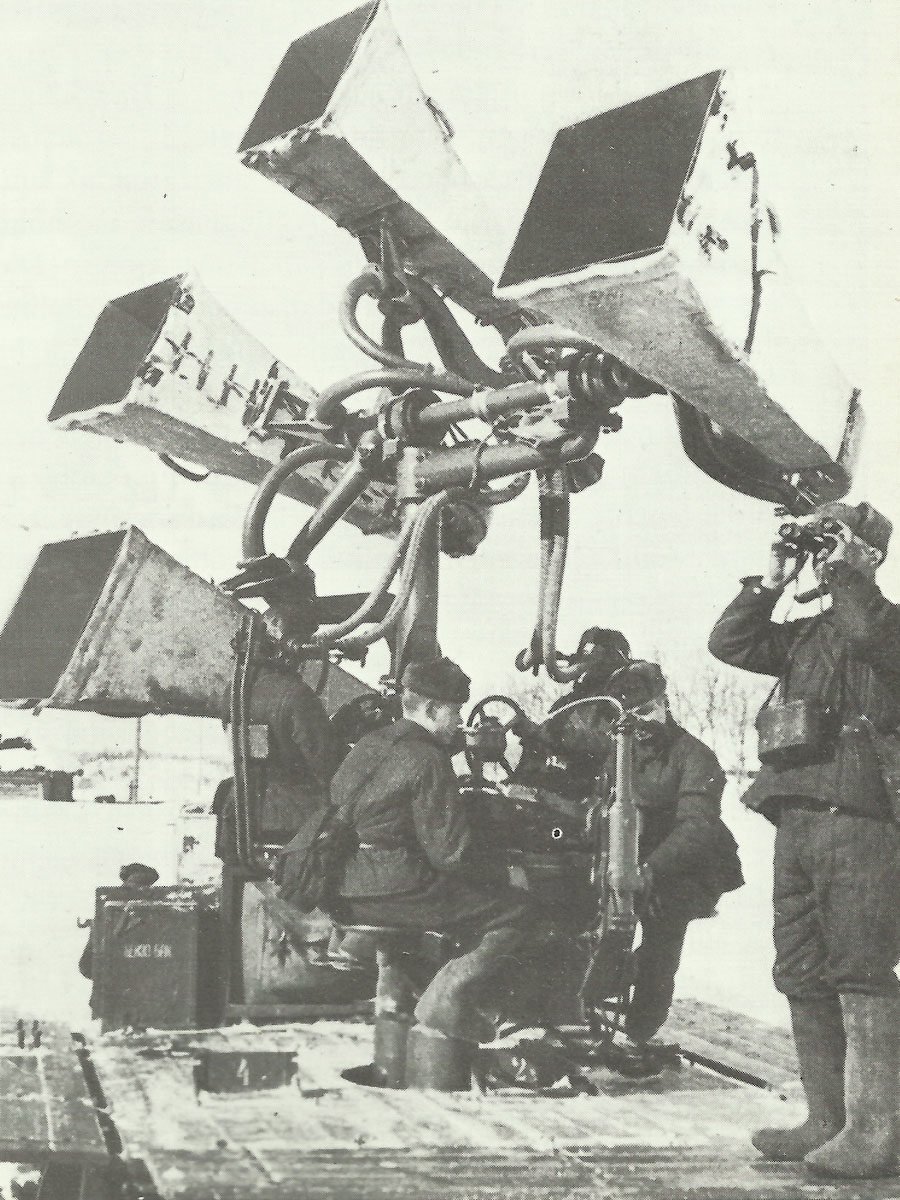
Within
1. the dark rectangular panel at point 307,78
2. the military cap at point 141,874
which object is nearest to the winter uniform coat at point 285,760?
the military cap at point 141,874

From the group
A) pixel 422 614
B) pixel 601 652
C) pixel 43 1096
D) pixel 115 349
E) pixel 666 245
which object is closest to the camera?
pixel 666 245

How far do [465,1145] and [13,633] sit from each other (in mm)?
3430

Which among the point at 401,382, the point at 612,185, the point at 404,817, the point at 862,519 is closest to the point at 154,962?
the point at 404,817

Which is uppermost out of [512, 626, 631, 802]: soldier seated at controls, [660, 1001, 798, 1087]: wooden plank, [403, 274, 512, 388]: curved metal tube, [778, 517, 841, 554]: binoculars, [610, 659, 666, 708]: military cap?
[403, 274, 512, 388]: curved metal tube

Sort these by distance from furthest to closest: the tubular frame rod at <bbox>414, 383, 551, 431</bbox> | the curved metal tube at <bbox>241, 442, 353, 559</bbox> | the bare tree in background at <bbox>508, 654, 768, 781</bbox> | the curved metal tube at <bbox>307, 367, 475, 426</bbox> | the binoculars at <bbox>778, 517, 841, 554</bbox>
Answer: the bare tree in background at <bbox>508, 654, 768, 781</bbox>
the curved metal tube at <bbox>241, 442, 353, 559</bbox>
the curved metal tube at <bbox>307, 367, 475, 426</bbox>
the tubular frame rod at <bbox>414, 383, 551, 431</bbox>
the binoculars at <bbox>778, 517, 841, 554</bbox>

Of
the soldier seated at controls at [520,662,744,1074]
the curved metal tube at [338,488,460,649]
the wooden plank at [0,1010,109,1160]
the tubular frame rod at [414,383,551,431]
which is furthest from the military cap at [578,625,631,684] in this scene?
the wooden plank at [0,1010,109,1160]

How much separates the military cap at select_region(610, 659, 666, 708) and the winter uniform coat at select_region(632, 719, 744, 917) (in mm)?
136

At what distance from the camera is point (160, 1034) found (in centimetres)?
497

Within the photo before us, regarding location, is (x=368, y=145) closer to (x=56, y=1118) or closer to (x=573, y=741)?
(x=573, y=741)

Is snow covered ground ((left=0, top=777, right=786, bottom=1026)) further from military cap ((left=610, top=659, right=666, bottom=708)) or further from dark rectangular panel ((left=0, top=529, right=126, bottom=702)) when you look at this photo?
military cap ((left=610, top=659, right=666, bottom=708))

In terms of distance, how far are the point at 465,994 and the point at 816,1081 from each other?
43.6 inches

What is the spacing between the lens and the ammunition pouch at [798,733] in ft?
11.4

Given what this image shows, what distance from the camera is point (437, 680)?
4.28 m

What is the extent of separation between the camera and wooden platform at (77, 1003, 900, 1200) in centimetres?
310
